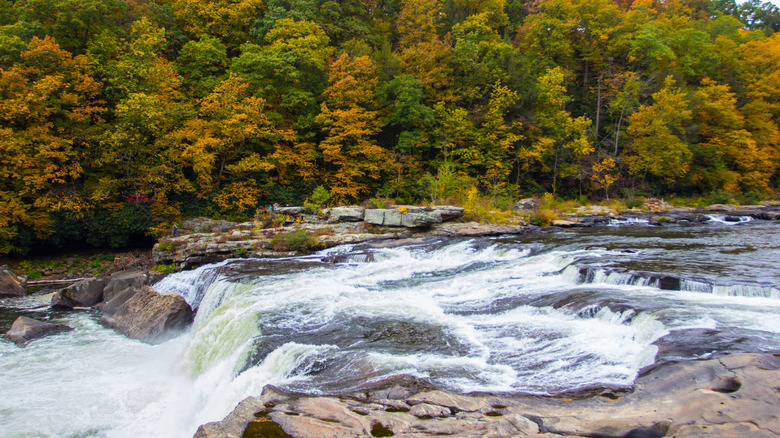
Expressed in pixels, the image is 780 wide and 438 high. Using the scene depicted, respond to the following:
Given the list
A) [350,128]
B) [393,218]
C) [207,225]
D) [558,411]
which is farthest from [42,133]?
[558,411]

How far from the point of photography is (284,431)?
393 centimetres

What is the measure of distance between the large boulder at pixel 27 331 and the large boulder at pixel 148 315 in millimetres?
1218

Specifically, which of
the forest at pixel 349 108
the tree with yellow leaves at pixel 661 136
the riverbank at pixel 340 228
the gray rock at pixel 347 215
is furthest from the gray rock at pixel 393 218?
the tree with yellow leaves at pixel 661 136

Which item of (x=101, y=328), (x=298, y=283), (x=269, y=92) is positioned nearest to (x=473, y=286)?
(x=298, y=283)

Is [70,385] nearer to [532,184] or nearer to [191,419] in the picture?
[191,419]

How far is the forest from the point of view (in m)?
17.8

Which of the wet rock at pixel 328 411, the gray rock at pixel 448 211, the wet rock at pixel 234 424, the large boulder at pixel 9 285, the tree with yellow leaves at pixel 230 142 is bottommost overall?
the large boulder at pixel 9 285

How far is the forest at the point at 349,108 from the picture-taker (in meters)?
17.8

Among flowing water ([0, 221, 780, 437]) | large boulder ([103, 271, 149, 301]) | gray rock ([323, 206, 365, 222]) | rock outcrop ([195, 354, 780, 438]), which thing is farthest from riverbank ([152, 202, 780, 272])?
rock outcrop ([195, 354, 780, 438])

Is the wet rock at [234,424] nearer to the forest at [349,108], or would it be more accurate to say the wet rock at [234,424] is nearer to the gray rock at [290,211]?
the gray rock at [290,211]

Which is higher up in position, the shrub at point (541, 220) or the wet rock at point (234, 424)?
the shrub at point (541, 220)

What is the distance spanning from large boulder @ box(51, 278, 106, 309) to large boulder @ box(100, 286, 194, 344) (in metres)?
1.92

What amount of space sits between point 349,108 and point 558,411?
2235 cm

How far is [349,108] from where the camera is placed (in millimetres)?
24406
